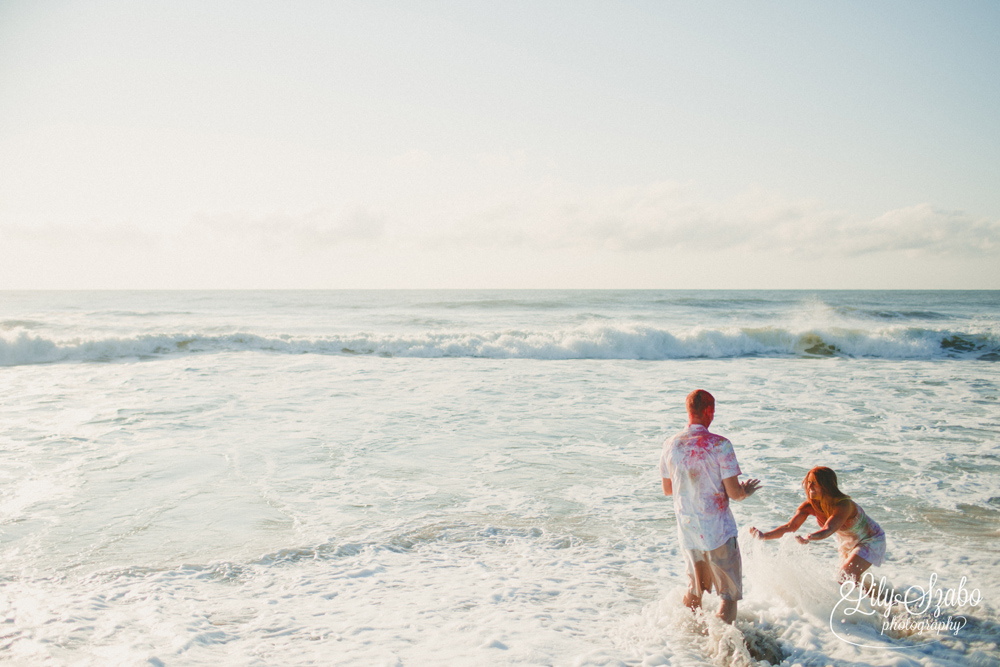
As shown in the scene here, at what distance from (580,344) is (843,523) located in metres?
17.4

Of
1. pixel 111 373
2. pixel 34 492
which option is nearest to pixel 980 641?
pixel 34 492

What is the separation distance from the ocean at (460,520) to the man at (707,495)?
0.33m

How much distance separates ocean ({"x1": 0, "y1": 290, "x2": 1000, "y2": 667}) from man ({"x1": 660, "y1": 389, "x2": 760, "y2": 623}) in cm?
33

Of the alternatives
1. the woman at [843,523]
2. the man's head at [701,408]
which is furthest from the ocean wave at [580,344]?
the man's head at [701,408]

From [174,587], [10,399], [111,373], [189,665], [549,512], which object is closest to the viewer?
[189,665]

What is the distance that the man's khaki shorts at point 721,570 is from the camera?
3562 millimetres

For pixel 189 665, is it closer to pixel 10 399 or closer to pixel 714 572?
pixel 714 572

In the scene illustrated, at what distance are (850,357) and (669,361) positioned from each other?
7196mm

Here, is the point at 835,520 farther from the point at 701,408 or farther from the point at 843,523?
the point at 701,408

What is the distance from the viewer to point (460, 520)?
591 cm

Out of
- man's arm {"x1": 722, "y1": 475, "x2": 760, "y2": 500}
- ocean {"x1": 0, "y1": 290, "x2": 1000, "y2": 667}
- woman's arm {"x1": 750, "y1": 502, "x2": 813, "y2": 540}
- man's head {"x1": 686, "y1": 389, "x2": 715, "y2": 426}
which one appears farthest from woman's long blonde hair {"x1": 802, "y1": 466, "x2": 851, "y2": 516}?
man's head {"x1": 686, "y1": 389, "x2": 715, "y2": 426}

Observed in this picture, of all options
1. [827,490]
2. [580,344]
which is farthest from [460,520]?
[580,344]

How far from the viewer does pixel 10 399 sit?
12180 millimetres

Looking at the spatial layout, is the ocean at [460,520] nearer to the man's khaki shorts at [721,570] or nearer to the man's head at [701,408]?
the man's khaki shorts at [721,570]
